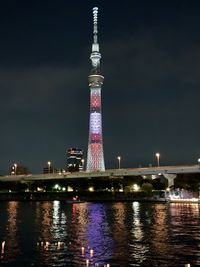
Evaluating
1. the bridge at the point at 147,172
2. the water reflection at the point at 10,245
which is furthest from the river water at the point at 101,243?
the bridge at the point at 147,172

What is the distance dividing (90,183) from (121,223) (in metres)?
102

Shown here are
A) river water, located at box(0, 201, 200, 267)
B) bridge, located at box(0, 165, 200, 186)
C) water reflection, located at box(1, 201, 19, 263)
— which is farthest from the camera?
bridge, located at box(0, 165, 200, 186)

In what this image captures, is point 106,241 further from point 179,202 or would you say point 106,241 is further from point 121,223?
point 179,202

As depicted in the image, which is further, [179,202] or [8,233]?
[179,202]

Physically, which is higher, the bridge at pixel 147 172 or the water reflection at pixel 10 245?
the bridge at pixel 147 172

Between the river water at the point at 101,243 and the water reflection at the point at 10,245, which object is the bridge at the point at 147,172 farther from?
the water reflection at the point at 10,245

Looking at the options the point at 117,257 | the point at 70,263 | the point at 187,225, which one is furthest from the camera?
the point at 187,225

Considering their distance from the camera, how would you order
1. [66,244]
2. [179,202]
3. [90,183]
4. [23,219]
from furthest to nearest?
[90,183] → [179,202] → [23,219] → [66,244]

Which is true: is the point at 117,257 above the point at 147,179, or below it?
below

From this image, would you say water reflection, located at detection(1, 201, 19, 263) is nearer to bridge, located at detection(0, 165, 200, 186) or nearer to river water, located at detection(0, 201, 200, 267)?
river water, located at detection(0, 201, 200, 267)

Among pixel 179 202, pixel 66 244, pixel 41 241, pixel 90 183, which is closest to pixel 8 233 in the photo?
pixel 41 241

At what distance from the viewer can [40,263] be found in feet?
97.5

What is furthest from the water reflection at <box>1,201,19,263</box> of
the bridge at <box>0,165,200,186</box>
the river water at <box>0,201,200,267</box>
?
the bridge at <box>0,165,200,186</box>

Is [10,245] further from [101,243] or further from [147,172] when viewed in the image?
[147,172]
